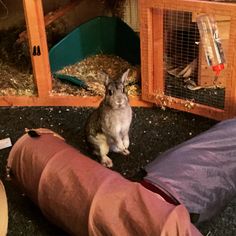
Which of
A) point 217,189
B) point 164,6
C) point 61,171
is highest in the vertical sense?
point 164,6

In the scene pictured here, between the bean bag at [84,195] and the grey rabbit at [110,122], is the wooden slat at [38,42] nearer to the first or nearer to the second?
the grey rabbit at [110,122]

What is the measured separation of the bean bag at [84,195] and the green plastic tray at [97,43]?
1.23 meters

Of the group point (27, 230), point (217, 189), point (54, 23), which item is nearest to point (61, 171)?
point (27, 230)

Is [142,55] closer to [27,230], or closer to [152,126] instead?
[152,126]

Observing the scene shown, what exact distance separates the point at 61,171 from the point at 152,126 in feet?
3.19

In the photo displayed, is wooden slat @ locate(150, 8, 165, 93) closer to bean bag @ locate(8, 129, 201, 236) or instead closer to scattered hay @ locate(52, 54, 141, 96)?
scattered hay @ locate(52, 54, 141, 96)

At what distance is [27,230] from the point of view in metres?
1.92

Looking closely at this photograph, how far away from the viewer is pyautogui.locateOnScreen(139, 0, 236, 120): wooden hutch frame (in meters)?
2.30

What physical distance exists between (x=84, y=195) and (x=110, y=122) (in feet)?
2.18

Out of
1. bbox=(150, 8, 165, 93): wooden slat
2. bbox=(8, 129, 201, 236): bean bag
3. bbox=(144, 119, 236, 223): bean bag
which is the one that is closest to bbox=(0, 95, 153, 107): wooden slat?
bbox=(150, 8, 165, 93): wooden slat

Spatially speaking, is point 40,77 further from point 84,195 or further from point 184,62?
point 84,195

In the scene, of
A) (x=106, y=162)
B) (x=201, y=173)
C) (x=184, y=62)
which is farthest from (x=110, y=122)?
(x=184, y=62)

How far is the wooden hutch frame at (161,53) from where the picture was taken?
2.30 meters

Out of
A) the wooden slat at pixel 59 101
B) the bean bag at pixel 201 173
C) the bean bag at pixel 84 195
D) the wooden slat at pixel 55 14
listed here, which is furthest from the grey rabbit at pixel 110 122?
the wooden slat at pixel 55 14
